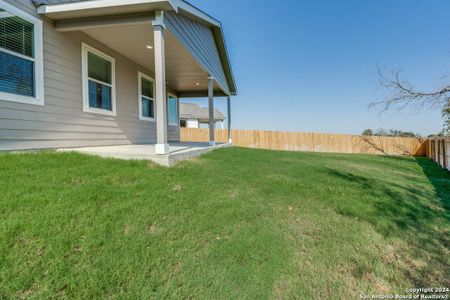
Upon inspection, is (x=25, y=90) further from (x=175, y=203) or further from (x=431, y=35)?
(x=431, y=35)

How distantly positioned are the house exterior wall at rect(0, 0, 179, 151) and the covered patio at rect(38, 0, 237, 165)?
24 centimetres

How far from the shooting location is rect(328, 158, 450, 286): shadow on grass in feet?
7.75

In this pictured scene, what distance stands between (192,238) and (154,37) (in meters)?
3.98

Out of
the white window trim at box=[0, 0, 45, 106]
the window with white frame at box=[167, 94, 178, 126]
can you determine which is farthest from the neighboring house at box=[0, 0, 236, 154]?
the window with white frame at box=[167, 94, 178, 126]

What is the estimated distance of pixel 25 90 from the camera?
4332 millimetres

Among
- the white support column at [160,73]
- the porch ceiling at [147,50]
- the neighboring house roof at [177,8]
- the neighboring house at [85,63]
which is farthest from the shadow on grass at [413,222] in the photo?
the porch ceiling at [147,50]

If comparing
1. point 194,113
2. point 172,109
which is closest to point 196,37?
point 172,109

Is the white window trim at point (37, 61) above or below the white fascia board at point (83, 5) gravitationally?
below

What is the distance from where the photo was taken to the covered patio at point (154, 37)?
14.8 feet

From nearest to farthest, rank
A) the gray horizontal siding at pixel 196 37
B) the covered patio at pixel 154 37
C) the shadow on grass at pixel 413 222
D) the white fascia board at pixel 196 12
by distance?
the shadow on grass at pixel 413 222
the covered patio at pixel 154 37
the gray horizontal siding at pixel 196 37
the white fascia board at pixel 196 12

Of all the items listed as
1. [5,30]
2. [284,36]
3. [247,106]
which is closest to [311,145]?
[284,36]

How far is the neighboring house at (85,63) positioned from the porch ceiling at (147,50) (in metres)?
0.03

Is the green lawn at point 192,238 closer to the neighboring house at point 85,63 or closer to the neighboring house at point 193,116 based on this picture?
the neighboring house at point 85,63

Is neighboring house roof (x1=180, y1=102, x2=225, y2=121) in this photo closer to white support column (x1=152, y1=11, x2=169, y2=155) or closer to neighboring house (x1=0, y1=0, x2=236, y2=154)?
neighboring house (x1=0, y1=0, x2=236, y2=154)
